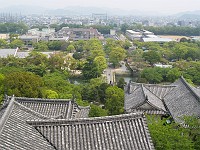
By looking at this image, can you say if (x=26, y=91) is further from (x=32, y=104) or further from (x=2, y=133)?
(x=2, y=133)

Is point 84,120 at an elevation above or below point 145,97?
above

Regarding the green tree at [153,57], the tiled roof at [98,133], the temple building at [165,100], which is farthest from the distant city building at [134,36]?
the tiled roof at [98,133]

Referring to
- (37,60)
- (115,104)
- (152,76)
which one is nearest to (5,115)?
(115,104)

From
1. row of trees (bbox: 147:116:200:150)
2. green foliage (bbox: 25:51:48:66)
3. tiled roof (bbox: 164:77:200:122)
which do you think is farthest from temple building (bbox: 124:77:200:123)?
green foliage (bbox: 25:51:48:66)

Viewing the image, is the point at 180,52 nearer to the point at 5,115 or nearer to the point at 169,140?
the point at 169,140

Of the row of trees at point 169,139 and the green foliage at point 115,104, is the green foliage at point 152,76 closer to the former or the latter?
the green foliage at point 115,104

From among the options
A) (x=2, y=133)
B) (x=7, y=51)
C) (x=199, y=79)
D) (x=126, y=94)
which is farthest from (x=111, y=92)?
(x=7, y=51)
